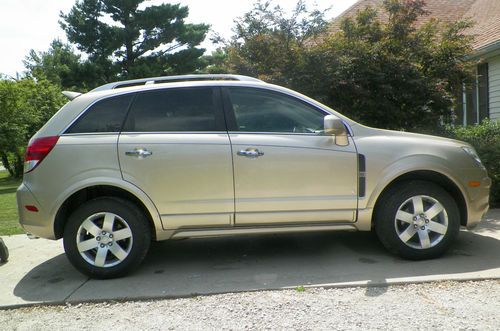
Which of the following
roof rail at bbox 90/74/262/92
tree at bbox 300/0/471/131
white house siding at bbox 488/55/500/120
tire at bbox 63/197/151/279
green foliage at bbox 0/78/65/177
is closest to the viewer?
tire at bbox 63/197/151/279

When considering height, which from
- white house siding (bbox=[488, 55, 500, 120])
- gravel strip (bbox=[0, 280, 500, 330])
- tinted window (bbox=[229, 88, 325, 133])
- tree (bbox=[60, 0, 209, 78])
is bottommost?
gravel strip (bbox=[0, 280, 500, 330])

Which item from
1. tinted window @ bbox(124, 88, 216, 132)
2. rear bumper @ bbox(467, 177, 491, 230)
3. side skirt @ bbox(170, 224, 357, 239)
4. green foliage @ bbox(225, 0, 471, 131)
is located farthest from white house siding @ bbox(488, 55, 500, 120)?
tinted window @ bbox(124, 88, 216, 132)

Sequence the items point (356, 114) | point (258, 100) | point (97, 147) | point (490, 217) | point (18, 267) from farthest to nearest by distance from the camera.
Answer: point (356, 114)
point (490, 217)
point (18, 267)
point (258, 100)
point (97, 147)

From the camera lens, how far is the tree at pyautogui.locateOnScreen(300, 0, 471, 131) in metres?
7.93

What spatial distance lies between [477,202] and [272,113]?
2230 millimetres

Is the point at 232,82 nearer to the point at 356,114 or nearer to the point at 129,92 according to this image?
the point at 129,92

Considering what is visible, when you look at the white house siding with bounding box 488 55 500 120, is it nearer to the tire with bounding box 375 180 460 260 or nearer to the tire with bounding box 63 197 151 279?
the tire with bounding box 375 180 460 260

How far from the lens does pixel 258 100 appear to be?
467 cm

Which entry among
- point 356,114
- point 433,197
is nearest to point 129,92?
point 433,197

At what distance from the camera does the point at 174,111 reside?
4.59 metres

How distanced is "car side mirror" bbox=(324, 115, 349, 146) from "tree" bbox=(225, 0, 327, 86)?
13.0 feet

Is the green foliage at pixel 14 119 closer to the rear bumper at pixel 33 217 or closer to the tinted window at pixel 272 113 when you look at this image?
the rear bumper at pixel 33 217

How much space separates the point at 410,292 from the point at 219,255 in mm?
2108

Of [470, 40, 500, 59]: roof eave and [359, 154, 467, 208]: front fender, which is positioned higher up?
[470, 40, 500, 59]: roof eave
